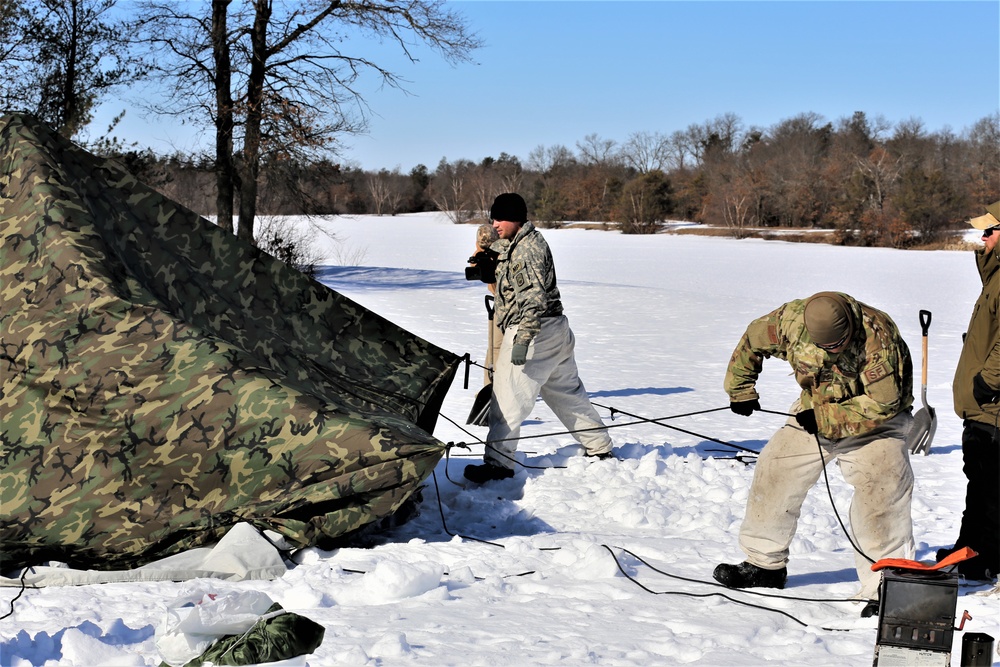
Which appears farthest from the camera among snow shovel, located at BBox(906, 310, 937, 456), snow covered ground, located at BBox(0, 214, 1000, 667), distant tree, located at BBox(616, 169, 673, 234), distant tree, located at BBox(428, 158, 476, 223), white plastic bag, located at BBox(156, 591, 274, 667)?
distant tree, located at BBox(428, 158, 476, 223)

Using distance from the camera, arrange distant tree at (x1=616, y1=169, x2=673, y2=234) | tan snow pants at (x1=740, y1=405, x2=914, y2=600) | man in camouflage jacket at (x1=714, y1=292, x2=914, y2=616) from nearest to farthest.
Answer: man in camouflage jacket at (x1=714, y1=292, x2=914, y2=616), tan snow pants at (x1=740, y1=405, x2=914, y2=600), distant tree at (x1=616, y1=169, x2=673, y2=234)

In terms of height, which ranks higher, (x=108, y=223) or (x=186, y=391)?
(x=108, y=223)

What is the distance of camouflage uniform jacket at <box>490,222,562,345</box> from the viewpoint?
22.8 feet

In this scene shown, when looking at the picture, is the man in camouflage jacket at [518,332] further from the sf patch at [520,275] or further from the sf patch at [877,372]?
the sf patch at [877,372]

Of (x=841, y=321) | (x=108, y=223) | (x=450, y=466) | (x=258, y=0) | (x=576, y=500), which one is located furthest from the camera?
(x=258, y=0)

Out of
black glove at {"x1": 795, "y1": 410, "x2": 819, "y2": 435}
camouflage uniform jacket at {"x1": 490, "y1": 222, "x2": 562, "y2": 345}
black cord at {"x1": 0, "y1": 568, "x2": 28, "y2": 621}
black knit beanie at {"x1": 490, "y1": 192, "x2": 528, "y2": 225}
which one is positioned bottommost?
black cord at {"x1": 0, "y1": 568, "x2": 28, "y2": 621}

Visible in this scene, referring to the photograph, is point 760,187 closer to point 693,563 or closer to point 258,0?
point 258,0

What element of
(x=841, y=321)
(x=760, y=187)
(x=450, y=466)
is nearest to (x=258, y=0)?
(x=450, y=466)

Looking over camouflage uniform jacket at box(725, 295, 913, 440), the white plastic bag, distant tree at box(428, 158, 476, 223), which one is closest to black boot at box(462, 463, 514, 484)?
camouflage uniform jacket at box(725, 295, 913, 440)

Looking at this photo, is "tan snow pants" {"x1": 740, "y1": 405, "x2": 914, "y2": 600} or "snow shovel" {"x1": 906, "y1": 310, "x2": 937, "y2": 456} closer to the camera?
"tan snow pants" {"x1": 740, "y1": 405, "x2": 914, "y2": 600}

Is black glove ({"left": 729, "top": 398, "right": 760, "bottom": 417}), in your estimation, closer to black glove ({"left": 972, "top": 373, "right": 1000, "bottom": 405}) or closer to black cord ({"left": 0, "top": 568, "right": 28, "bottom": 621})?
black glove ({"left": 972, "top": 373, "right": 1000, "bottom": 405})

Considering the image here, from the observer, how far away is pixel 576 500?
6.62 meters

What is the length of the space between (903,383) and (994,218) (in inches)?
51.9

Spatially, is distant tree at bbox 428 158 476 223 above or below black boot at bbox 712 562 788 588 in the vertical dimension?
above
